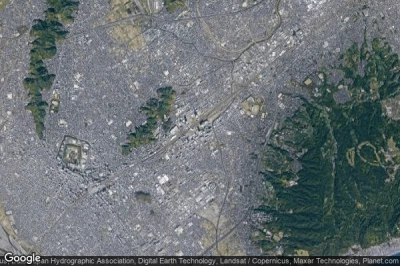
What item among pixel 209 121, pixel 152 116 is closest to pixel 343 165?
pixel 209 121

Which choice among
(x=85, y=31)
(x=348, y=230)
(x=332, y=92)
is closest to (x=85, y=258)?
(x=85, y=31)

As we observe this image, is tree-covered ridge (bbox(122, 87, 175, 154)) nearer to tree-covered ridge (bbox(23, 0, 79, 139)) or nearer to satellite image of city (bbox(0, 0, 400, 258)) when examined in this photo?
satellite image of city (bbox(0, 0, 400, 258))

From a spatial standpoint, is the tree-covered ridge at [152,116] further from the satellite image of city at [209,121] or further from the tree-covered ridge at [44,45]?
the tree-covered ridge at [44,45]

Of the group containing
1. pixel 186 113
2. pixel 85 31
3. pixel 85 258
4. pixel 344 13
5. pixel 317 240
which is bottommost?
pixel 317 240

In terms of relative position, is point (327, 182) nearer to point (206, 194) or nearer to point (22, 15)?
point (206, 194)

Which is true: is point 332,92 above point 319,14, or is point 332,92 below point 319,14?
below

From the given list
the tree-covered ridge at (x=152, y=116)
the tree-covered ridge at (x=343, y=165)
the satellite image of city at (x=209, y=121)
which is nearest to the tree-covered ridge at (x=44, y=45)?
the satellite image of city at (x=209, y=121)
